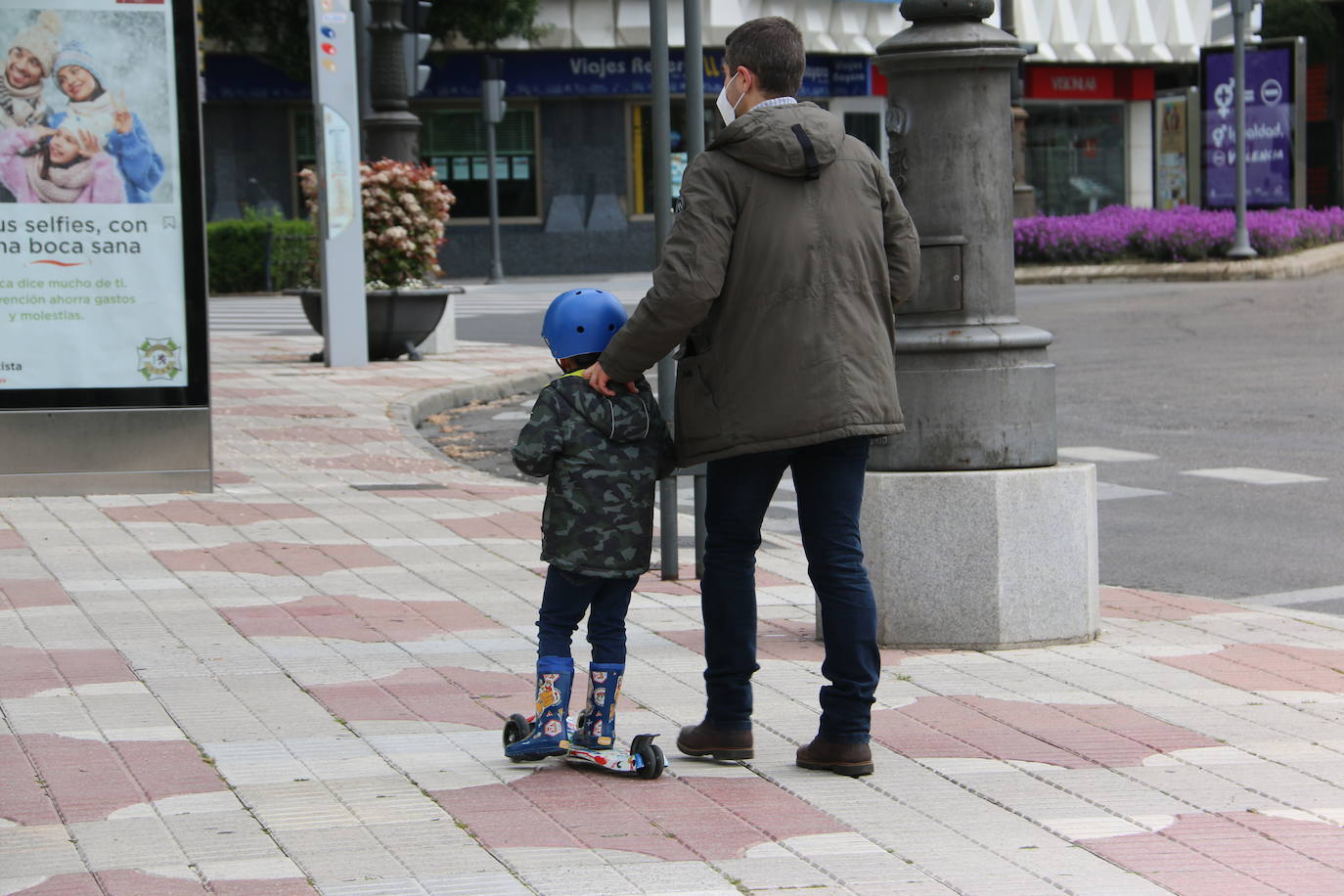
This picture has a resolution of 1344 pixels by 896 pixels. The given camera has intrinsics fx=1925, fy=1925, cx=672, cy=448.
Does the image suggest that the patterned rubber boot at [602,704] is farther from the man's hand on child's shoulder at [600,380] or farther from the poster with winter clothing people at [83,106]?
the poster with winter clothing people at [83,106]

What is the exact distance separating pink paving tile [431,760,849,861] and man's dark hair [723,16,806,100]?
1.67 meters

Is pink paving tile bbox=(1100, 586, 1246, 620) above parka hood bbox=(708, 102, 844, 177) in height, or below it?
below

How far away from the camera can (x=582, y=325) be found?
4.62 metres

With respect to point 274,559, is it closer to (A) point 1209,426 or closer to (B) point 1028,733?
(B) point 1028,733

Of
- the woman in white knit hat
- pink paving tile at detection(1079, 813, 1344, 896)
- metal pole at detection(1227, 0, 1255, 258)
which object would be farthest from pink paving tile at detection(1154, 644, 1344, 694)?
metal pole at detection(1227, 0, 1255, 258)

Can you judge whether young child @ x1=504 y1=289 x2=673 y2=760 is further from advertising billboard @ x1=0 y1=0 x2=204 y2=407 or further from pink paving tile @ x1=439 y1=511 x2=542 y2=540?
advertising billboard @ x1=0 y1=0 x2=204 y2=407

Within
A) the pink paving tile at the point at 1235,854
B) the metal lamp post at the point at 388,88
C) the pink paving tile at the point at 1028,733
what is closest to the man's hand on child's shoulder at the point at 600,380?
the pink paving tile at the point at 1028,733

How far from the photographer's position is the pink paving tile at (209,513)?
8.87 meters

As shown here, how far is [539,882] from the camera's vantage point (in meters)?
3.74

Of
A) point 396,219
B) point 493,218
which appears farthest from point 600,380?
point 493,218

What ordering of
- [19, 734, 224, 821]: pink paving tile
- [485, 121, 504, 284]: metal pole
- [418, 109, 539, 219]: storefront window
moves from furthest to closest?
1. [418, 109, 539, 219]: storefront window
2. [485, 121, 504, 284]: metal pole
3. [19, 734, 224, 821]: pink paving tile

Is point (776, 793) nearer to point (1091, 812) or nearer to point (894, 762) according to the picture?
point (894, 762)

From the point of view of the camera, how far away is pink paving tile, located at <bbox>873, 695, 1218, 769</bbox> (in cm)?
481

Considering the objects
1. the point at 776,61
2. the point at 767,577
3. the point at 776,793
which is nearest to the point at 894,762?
the point at 776,793
